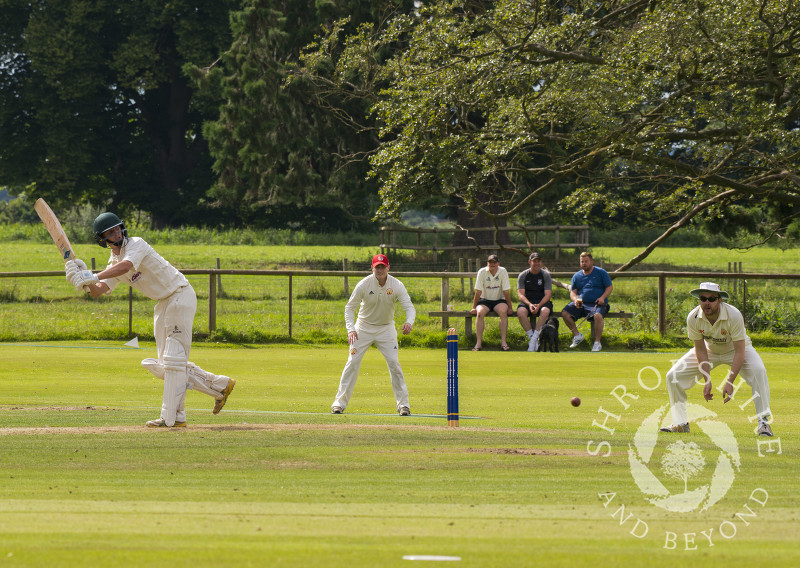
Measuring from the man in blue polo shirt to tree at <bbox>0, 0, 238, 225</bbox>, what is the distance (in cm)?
3590

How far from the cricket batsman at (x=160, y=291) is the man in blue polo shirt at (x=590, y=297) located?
11.2 metres

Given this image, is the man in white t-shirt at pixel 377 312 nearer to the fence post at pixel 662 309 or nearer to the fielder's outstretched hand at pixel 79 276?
the fielder's outstretched hand at pixel 79 276

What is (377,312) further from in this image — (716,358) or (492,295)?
(492,295)

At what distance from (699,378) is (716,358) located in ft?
0.99

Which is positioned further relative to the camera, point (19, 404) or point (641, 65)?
point (641, 65)

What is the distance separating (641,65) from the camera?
65.8 ft

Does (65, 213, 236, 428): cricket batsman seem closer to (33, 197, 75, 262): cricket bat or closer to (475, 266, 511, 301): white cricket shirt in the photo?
(33, 197, 75, 262): cricket bat

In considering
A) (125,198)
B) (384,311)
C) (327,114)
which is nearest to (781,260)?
(327,114)

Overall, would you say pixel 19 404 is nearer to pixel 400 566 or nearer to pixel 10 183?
pixel 400 566

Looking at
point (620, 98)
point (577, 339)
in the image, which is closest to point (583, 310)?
point (577, 339)

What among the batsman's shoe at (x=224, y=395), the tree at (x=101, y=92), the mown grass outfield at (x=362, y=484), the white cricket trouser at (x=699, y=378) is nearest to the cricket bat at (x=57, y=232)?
the mown grass outfield at (x=362, y=484)

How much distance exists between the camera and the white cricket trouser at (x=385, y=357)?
12477mm

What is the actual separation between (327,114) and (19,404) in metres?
27.7

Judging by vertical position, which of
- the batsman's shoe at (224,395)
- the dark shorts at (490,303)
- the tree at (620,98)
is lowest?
the batsman's shoe at (224,395)
